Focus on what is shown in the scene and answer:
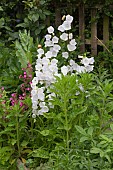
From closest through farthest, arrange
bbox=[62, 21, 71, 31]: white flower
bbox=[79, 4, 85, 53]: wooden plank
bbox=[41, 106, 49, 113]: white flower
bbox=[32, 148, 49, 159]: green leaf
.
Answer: bbox=[32, 148, 49, 159]: green leaf → bbox=[41, 106, 49, 113]: white flower → bbox=[62, 21, 71, 31]: white flower → bbox=[79, 4, 85, 53]: wooden plank

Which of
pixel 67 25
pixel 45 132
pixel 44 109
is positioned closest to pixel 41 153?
pixel 45 132

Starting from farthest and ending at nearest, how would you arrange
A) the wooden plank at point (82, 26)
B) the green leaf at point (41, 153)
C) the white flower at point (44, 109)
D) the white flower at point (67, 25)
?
1. the wooden plank at point (82, 26)
2. the white flower at point (67, 25)
3. the white flower at point (44, 109)
4. the green leaf at point (41, 153)

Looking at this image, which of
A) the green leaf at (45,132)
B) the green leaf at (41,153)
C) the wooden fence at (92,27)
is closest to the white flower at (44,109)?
the green leaf at (45,132)

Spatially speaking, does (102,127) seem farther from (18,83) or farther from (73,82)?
(18,83)

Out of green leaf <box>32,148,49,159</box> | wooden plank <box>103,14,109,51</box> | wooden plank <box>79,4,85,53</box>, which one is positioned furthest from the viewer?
wooden plank <box>79,4,85,53</box>

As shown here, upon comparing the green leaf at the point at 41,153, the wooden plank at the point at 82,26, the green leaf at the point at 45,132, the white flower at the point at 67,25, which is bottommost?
the green leaf at the point at 41,153

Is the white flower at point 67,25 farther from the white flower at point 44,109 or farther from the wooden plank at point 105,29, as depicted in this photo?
the wooden plank at point 105,29

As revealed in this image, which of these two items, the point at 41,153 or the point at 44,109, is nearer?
the point at 41,153

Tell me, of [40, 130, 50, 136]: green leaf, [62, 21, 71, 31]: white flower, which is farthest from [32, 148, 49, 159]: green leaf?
[62, 21, 71, 31]: white flower

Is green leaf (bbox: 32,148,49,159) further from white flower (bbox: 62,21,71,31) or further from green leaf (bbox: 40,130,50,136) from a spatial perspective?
white flower (bbox: 62,21,71,31)

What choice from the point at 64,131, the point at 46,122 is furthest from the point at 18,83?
the point at 64,131

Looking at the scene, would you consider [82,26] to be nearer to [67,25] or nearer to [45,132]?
[67,25]

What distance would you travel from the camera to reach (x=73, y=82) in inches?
101

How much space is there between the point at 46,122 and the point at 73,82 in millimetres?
559
